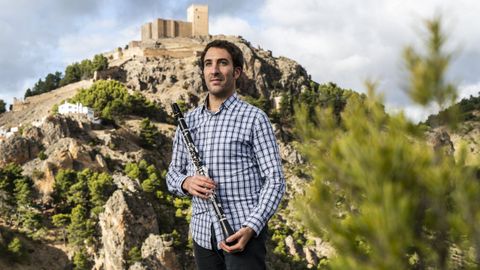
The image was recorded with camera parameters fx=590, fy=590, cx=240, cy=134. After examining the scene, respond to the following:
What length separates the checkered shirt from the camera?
4797 mm

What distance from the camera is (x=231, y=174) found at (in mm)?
4883

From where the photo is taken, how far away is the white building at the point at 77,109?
198ft

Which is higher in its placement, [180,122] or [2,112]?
[2,112]

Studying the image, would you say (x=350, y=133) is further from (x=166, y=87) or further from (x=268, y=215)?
(x=166, y=87)

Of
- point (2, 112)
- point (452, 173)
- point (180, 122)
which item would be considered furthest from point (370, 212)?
point (2, 112)

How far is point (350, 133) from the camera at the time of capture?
3711mm

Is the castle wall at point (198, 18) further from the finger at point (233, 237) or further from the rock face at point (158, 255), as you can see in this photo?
the finger at point (233, 237)

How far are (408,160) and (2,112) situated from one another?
8192 centimetres

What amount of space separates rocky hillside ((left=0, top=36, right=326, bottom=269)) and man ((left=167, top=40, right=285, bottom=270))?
980 inches

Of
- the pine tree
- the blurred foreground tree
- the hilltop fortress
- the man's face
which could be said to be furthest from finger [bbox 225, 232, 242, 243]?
the hilltop fortress

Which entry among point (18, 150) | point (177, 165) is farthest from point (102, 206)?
point (177, 165)

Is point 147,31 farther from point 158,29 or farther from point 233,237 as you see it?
point 233,237

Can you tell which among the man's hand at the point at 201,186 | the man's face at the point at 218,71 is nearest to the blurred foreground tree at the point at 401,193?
the man's hand at the point at 201,186

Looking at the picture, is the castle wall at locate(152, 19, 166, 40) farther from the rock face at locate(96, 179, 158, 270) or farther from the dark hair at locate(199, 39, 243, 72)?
the dark hair at locate(199, 39, 243, 72)
